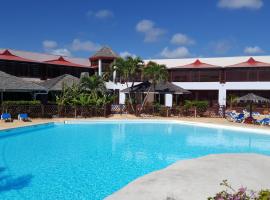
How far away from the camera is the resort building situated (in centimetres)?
3625

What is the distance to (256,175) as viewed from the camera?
9914 millimetres

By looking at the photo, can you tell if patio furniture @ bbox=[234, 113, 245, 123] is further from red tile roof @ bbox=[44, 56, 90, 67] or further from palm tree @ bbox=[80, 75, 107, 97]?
red tile roof @ bbox=[44, 56, 90, 67]

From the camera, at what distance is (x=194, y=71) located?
3991cm

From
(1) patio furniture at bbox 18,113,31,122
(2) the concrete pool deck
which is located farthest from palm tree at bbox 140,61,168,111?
(2) the concrete pool deck

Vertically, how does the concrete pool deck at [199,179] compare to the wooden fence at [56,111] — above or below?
below

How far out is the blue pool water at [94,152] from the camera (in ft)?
32.9

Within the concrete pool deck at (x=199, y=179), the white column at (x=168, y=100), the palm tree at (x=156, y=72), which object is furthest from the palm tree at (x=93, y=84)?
the concrete pool deck at (x=199, y=179)

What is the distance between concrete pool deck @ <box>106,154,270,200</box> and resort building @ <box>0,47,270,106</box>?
26.8 m

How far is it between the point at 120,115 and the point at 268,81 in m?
17.9

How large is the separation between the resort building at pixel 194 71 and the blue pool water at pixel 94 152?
47.1 ft

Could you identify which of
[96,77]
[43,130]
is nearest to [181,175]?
[43,130]

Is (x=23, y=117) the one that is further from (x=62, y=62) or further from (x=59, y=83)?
(x=62, y=62)

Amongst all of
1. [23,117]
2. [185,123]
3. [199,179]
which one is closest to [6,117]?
[23,117]

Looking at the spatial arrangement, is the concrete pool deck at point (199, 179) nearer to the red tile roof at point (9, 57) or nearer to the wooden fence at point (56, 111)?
the wooden fence at point (56, 111)
